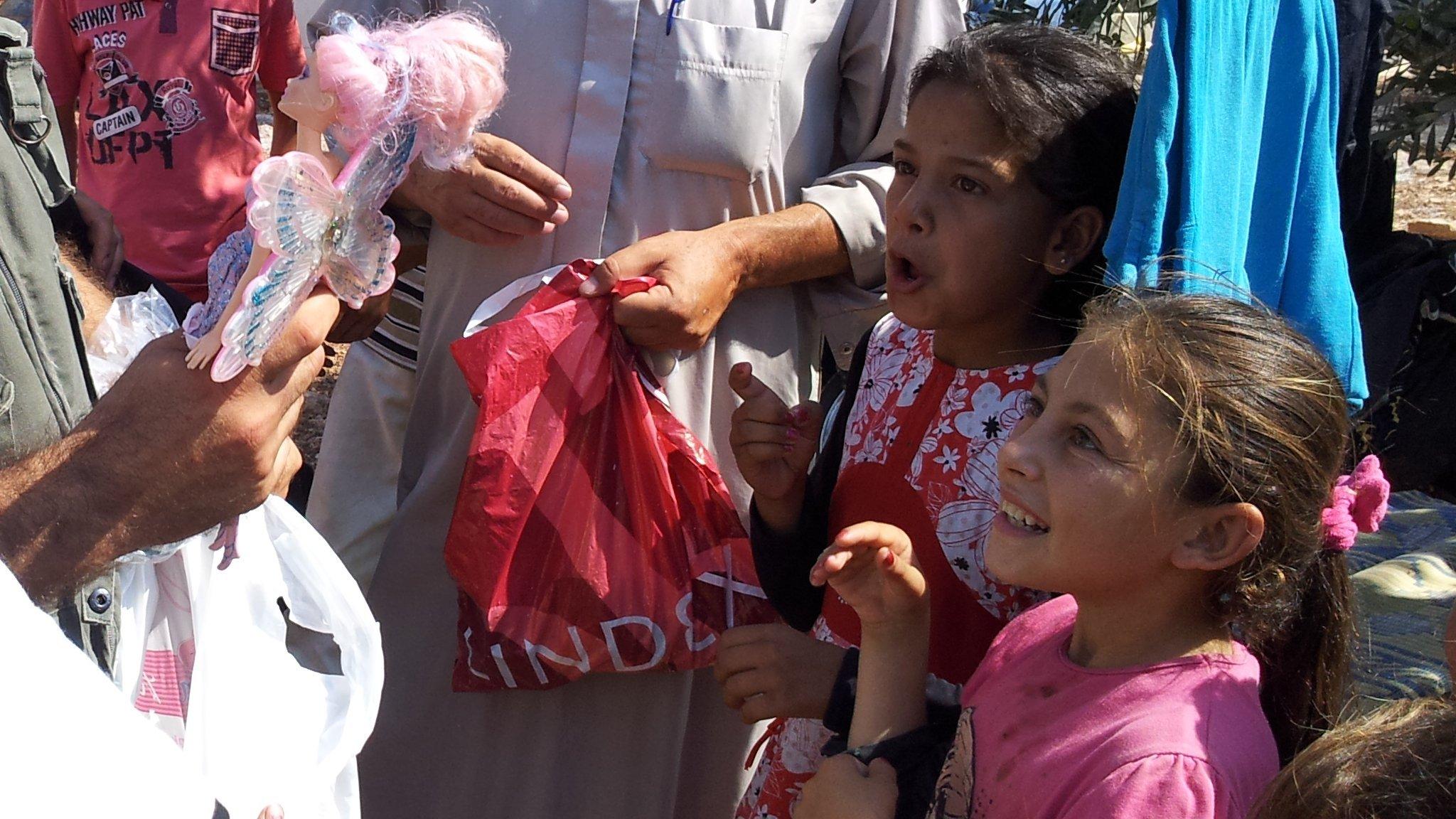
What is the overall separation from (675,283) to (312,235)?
71 centimetres

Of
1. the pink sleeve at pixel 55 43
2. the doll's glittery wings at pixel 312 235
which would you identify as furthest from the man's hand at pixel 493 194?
the pink sleeve at pixel 55 43

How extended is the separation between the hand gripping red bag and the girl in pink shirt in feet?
1.53

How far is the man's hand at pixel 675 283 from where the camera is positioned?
6.15 ft

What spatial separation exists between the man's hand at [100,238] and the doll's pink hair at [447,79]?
106 cm

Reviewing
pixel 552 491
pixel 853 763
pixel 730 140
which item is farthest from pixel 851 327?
pixel 853 763

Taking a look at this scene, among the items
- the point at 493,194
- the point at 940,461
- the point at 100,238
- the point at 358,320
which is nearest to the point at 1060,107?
the point at 940,461

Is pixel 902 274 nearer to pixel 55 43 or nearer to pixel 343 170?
pixel 343 170

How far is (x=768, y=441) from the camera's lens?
6.09ft

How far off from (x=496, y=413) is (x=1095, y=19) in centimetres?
292

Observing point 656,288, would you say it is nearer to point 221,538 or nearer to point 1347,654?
point 221,538

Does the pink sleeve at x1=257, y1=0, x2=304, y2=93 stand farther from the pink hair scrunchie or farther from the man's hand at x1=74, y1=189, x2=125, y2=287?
the pink hair scrunchie

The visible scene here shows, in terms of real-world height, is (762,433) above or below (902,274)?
below

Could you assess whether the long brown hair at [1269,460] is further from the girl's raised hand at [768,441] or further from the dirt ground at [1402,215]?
the dirt ground at [1402,215]

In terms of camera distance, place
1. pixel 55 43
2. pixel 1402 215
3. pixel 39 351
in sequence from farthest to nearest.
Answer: pixel 1402 215, pixel 55 43, pixel 39 351
